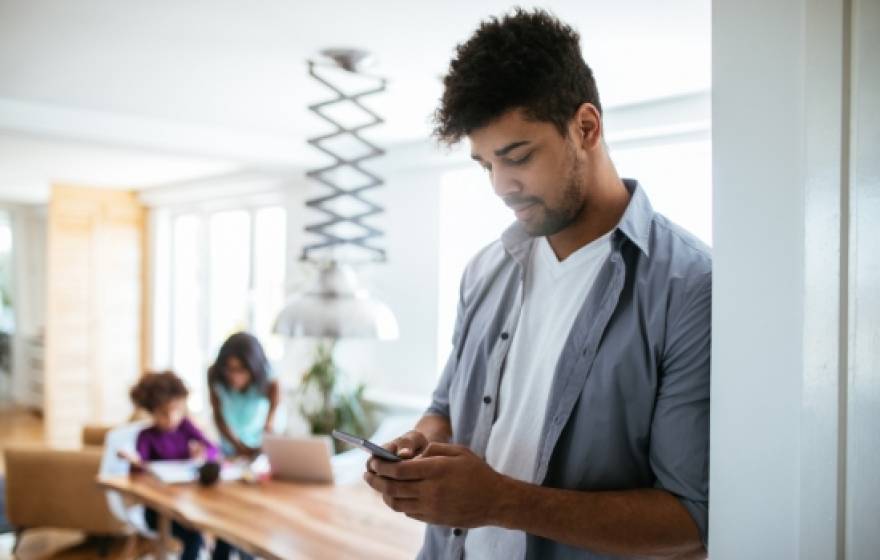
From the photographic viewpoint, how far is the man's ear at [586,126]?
1201 millimetres

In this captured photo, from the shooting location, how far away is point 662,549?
108 centimetres

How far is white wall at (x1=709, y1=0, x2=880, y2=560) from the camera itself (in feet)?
2.28

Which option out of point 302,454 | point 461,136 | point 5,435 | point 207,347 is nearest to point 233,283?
point 207,347

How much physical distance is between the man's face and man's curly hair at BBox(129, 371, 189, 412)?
9.70 ft

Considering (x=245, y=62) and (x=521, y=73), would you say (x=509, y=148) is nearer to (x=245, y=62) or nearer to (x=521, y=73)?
(x=521, y=73)

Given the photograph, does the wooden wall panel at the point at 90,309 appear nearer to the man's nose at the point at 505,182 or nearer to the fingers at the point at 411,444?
the fingers at the point at 411,444

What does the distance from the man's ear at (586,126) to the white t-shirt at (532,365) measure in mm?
149

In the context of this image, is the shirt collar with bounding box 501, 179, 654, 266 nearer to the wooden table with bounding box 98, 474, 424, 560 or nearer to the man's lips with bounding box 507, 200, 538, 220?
the man's lips with bounding box 507, 200, 538, 220

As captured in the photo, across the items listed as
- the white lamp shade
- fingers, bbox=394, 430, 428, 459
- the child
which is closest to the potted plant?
the child

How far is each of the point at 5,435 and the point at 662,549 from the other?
8047 mm

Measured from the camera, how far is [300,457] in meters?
3.28

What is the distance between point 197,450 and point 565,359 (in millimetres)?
3011

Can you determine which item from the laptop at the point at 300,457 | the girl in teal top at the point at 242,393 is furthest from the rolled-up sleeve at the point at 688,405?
the girl in teal top at the point at 242,393

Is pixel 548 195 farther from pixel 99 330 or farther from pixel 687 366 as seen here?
pixel 99 330
